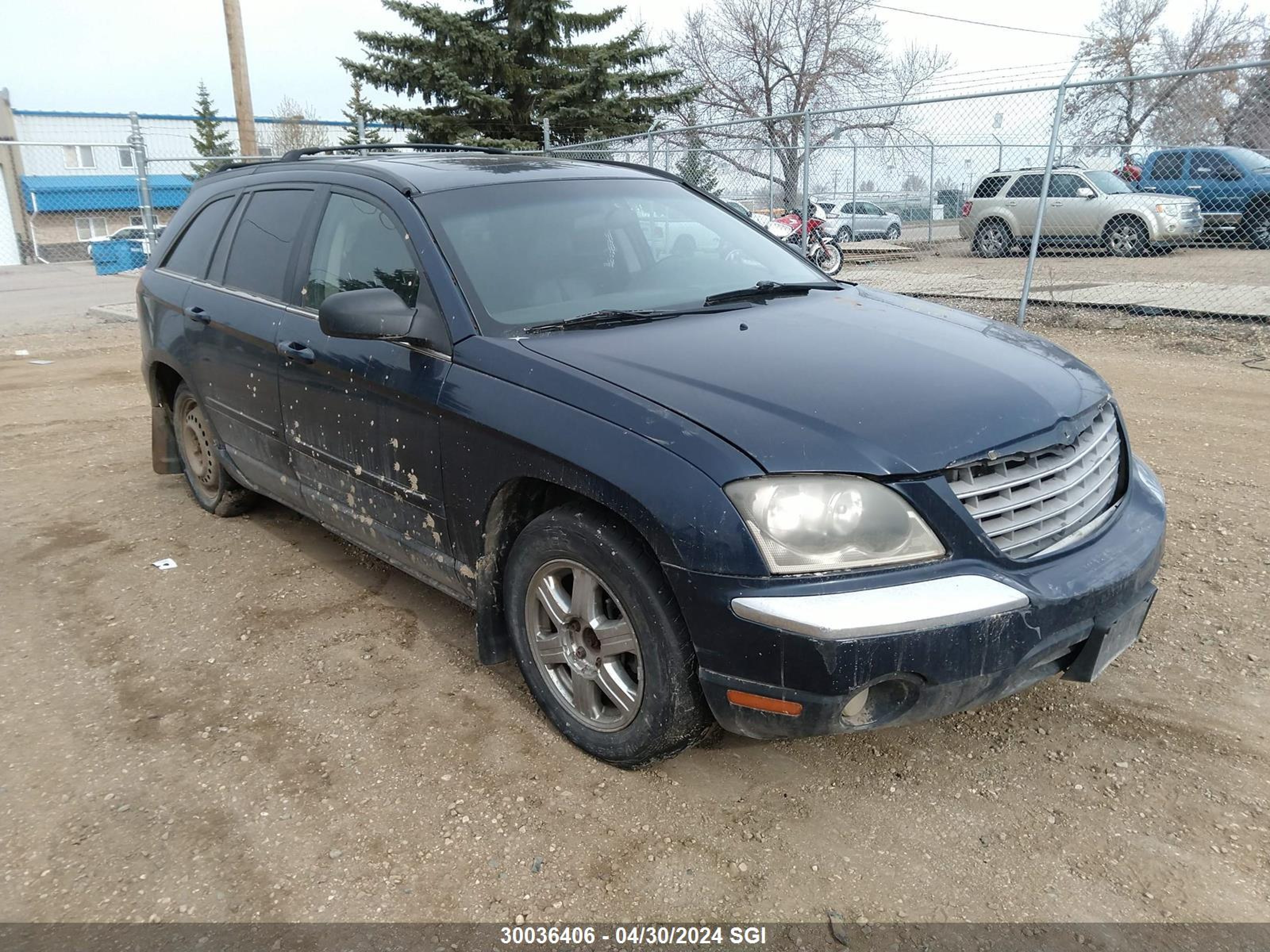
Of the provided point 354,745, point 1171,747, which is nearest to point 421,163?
point 354,745

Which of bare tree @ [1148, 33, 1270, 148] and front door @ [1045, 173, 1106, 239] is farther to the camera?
front door @ [1045, 173, 1106, 239]

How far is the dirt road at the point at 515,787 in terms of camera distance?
2373 mm

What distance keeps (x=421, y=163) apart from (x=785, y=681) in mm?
2604

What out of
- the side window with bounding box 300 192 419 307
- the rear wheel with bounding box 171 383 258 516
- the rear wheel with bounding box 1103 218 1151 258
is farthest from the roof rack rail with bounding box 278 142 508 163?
Result: the rear wheel with bounding box 1103 218 1151 258

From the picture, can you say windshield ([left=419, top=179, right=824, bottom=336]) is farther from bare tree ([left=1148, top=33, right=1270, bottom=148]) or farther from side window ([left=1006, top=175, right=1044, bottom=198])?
side window ([left=1006, top=175, right=1044, bottom=198])

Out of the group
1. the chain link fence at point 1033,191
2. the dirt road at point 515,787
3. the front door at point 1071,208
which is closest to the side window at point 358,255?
the dirt road at point 515,787

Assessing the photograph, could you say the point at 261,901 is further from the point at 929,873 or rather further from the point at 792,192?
the point at 792,192

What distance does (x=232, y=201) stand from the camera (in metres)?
4.57

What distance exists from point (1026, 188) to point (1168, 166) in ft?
8.42

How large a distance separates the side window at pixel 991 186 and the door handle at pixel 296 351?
13879mm

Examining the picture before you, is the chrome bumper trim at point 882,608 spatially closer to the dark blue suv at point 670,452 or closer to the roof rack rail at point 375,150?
the dark blue suv at point 670,452

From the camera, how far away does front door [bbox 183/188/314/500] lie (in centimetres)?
398

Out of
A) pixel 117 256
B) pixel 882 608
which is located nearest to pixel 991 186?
pixel 882 608

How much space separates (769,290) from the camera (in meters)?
3.58
